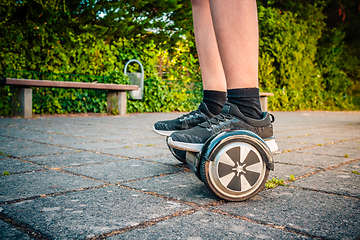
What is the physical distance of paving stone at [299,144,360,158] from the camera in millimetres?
2871

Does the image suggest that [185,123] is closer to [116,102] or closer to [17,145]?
[17,145]

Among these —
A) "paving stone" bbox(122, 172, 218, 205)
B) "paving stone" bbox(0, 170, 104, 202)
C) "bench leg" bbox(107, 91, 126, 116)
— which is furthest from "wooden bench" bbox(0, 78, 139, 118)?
"paving stone" bbox(122, 172, 218, 205)

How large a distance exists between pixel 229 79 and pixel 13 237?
1.21 m

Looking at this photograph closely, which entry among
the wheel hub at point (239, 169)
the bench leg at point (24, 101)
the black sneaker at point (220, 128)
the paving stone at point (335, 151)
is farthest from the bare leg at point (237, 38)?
the bench leg at point (24, 101)

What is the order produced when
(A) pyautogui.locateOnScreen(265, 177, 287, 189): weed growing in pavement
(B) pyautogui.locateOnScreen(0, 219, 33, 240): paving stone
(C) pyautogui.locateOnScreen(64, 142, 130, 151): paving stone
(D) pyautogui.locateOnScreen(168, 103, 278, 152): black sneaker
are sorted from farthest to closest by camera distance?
1. (C) pyautogui.locateOnScreen(64, 142, 130, 151): paving stone
2. (A) pyautogui.locateOnScreen(265, 177, 287, 189): weed growing in pavement
3. (D) pyautogui.locateOnScreen(168, 103, 278, 152): black sneaker
4. (B) pyautogui.locateOnScreen(0, 219, 33, 240): paving stone

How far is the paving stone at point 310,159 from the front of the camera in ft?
7.83

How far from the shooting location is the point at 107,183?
1.76 metres

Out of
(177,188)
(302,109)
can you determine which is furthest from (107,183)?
(302,109)

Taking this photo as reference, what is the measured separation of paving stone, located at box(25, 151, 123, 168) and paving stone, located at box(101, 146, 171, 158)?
16 cm

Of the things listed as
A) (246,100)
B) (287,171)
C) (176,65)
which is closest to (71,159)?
(246,100)

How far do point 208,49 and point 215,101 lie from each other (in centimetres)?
37

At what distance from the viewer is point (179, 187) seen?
1.70 meters

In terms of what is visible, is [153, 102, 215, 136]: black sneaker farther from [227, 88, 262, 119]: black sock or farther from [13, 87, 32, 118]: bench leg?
[13, 87, 32, 118]: bench leg

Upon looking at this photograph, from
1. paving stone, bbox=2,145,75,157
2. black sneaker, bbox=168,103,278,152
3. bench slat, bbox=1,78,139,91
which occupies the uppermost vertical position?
bench slat, bbox=1,78,139,91
